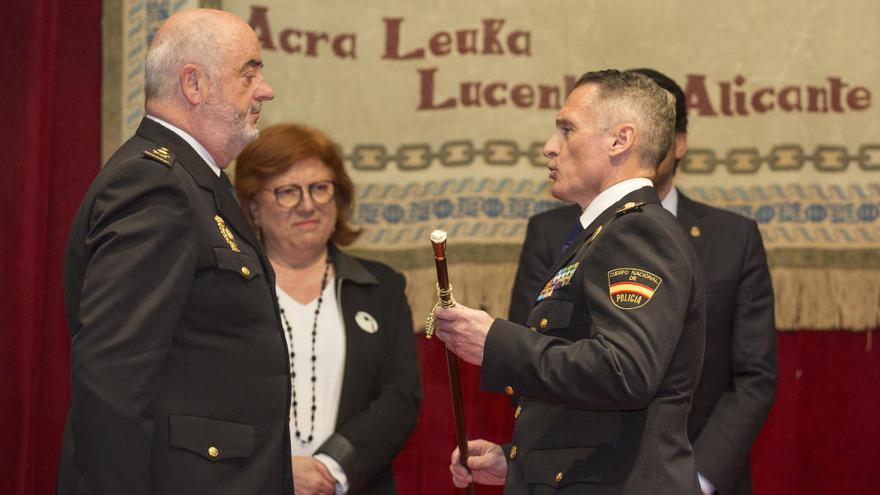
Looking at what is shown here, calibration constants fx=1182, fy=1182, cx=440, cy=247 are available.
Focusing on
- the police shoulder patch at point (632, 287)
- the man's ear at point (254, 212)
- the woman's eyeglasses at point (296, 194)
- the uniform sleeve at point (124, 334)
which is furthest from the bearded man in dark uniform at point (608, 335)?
the man's ear at point (254, 212)

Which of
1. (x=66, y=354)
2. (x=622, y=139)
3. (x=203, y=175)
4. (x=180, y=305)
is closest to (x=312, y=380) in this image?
(x=66, y=354)

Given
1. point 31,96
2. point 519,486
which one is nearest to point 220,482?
point 519,486

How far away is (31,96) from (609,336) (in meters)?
2.29

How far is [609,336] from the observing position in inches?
89.8

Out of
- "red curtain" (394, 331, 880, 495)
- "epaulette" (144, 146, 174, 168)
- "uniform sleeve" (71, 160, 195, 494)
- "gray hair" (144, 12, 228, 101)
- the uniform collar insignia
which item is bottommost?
"red curtain" (394, 331, 880, 495)

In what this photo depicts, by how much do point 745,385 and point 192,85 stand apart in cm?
180

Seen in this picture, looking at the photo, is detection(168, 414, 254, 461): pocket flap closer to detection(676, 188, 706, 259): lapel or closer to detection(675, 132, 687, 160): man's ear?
detection(676, 188, 706, 259): lapel

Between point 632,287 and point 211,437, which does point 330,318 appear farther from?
point 632,287

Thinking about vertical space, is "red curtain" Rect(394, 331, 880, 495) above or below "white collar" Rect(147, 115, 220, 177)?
below

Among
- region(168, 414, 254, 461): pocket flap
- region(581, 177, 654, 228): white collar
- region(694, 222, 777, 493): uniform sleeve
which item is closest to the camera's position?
region(168, 414, 254, 461): pocket flap

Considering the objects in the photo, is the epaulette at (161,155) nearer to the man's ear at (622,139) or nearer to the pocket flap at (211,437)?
the pocket flap at (211,437)

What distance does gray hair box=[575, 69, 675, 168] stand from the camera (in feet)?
8.58

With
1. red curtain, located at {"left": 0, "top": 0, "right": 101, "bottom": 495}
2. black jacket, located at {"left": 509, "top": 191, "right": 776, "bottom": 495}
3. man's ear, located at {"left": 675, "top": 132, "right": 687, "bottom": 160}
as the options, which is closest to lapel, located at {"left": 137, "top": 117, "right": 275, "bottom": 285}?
black jacket, located at {"left": 509, "top": 191, "right": 776, "bottom": 495}

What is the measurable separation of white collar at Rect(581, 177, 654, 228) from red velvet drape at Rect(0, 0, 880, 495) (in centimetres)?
165
